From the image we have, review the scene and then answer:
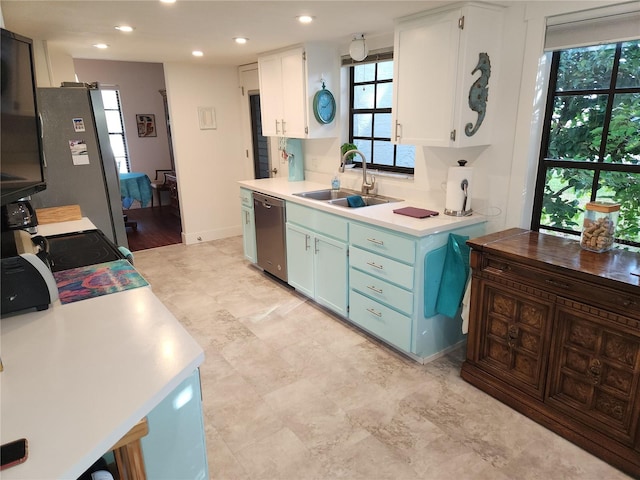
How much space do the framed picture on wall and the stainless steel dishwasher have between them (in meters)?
4.71

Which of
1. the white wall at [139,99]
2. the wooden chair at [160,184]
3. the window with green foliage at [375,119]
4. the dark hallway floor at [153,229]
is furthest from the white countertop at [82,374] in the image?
the white wall at [139,99]

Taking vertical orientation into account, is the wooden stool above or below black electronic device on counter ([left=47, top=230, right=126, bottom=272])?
below

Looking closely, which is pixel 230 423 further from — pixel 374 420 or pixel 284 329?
pixel 284 329

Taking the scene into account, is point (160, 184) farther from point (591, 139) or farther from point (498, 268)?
point (591, 139)

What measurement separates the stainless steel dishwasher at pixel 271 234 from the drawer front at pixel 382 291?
3.29ft

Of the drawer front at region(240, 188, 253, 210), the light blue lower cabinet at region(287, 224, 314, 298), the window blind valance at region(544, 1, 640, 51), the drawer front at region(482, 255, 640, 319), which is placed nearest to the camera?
the drawer front at region(482, 255, 640, 319)

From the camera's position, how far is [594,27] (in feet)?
7.17

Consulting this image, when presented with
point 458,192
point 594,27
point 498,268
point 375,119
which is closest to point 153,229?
point 375,119

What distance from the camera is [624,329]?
183 cm

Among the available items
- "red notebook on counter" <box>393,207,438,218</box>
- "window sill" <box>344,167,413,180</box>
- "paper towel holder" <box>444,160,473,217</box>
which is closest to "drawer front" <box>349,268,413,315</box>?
"red notebook on counter" <box>393,207,438,218</box>

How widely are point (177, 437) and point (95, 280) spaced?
87cm

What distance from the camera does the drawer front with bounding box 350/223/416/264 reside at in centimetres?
260

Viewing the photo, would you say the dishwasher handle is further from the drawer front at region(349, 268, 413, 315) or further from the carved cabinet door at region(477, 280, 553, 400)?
the carved cabinet door at region(477, 280, 553, 400)

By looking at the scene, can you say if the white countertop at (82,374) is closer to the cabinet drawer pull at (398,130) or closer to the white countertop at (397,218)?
the white countertop at (397,218)
